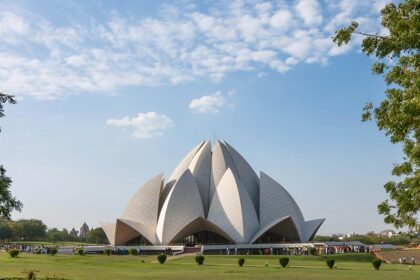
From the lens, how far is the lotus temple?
150ft

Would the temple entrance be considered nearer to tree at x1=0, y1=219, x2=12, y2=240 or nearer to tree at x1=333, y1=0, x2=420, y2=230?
tree at x1=333, y1=0, x2=420, y2=230

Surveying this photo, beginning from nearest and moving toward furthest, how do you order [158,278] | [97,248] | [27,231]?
[158,278]
[97,248]
[27,231]

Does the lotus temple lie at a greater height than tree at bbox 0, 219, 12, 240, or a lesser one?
greater

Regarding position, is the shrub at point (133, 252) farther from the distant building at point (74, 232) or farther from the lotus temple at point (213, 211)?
the distant building at point (74, 232)

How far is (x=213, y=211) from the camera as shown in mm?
47344

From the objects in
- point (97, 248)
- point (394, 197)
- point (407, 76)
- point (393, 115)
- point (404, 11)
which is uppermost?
point (404, 11)

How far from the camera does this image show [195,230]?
48.4 m

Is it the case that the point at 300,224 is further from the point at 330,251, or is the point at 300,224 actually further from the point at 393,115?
the point at 393,115

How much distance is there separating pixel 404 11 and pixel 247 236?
122 feet

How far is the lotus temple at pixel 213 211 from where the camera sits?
4566 cm

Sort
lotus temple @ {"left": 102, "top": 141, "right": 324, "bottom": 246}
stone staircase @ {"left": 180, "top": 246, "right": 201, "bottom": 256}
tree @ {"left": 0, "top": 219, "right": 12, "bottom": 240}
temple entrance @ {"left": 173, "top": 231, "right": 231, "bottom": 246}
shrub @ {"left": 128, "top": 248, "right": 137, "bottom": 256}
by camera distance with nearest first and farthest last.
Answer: shrub @ {"left": 128, "top": 248, "right": 137, "bottom": 256}, stone staircase @ {"left": 180, "top": 246, "right": 201, "bottom": 256}, lotus temple @ {"left": 102, "top": 141, "right": 324, "bottom": 246}, temple entrance @ {"left": 173, "top": 231, "right": 231, "bottom": 246}, tree @ {"left": 0, "top": 219, "right": 12, "bottom": 240}

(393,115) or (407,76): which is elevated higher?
(407,76)

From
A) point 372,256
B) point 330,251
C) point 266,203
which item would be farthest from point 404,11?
point 266,203

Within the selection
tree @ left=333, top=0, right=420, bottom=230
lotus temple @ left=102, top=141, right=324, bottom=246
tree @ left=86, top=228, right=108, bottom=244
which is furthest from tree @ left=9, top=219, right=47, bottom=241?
tree @ left=333, top=0, right=420, bottom=230
